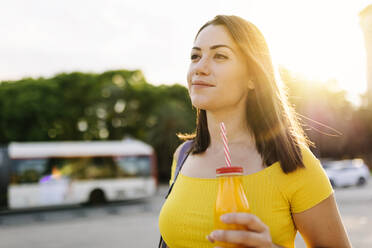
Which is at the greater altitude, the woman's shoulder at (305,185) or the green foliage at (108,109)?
the woman's shoulder at (305,185)

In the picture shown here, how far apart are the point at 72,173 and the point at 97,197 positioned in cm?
159

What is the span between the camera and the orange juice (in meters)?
1.18

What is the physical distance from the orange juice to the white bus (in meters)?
15.5

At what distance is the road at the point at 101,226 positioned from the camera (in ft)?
29.5

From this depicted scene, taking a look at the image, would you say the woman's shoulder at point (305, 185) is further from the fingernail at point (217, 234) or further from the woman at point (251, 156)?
the fingernail at point (217, 234)

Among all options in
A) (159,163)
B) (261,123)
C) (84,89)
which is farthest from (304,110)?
(261,123)

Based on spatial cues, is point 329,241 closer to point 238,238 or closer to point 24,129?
point 238,238

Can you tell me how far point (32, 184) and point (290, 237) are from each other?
15434mm

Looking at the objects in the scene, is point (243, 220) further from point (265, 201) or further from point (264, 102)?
point (264, 102)

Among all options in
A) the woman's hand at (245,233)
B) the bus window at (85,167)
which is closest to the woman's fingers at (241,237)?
the woman's hand at (245,233)

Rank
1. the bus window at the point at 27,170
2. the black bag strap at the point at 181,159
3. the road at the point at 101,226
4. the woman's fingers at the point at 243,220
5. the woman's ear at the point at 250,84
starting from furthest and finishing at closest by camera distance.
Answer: the bus window at the point at 27,170 → the road at the point at 101,226 → the black bag strap at the point at 181,159 → the woman's ear at the point at 250,84 → the woman's fingers at the point at 243,220

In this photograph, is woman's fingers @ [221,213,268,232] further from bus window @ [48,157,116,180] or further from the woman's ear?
bus window @ [48,157,116,180]

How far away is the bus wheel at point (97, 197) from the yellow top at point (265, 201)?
15.6 m

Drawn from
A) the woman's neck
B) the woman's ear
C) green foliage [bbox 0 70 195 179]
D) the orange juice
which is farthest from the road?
green foliage [bbox 0 70 195 179]
